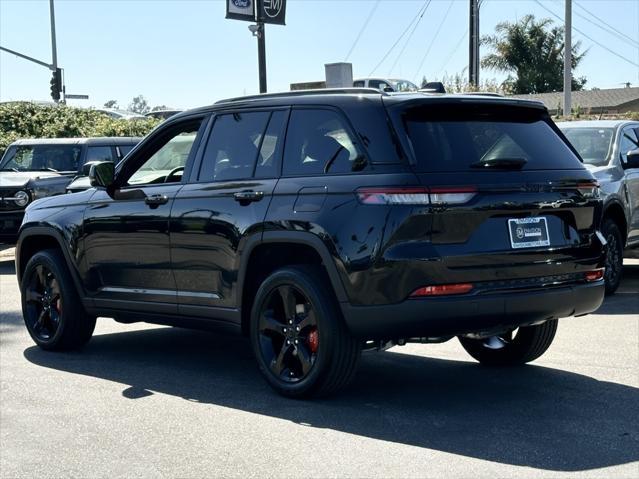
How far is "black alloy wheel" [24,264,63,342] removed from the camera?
28.6 feet

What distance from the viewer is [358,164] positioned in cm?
635

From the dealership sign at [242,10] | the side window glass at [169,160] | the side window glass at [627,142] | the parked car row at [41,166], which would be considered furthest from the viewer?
the dealership sign at [242,10]

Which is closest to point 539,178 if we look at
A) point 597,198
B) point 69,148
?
point 597,198

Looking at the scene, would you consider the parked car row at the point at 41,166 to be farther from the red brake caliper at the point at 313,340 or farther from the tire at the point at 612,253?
the red brake caliper at the point at 313,340

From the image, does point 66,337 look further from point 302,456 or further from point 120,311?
point 302,456

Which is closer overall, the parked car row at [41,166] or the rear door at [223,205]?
the rear door at [223,205]

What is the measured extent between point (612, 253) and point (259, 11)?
788cm

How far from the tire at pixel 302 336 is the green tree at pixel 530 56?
62904mm

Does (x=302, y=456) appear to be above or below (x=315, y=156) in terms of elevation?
below

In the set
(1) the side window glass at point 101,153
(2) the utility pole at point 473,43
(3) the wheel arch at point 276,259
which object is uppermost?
(2) the utility pole at point 473,43

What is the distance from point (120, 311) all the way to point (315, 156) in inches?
89.2

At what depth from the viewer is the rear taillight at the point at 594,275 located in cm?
666

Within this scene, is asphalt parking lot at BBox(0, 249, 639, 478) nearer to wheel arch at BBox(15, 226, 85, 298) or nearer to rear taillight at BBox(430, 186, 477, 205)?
wheel arch at BBox(15, 226, 85, 298)

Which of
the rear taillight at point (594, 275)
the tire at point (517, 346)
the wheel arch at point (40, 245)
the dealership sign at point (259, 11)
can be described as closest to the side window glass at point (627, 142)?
the tire at point (517, 346)
